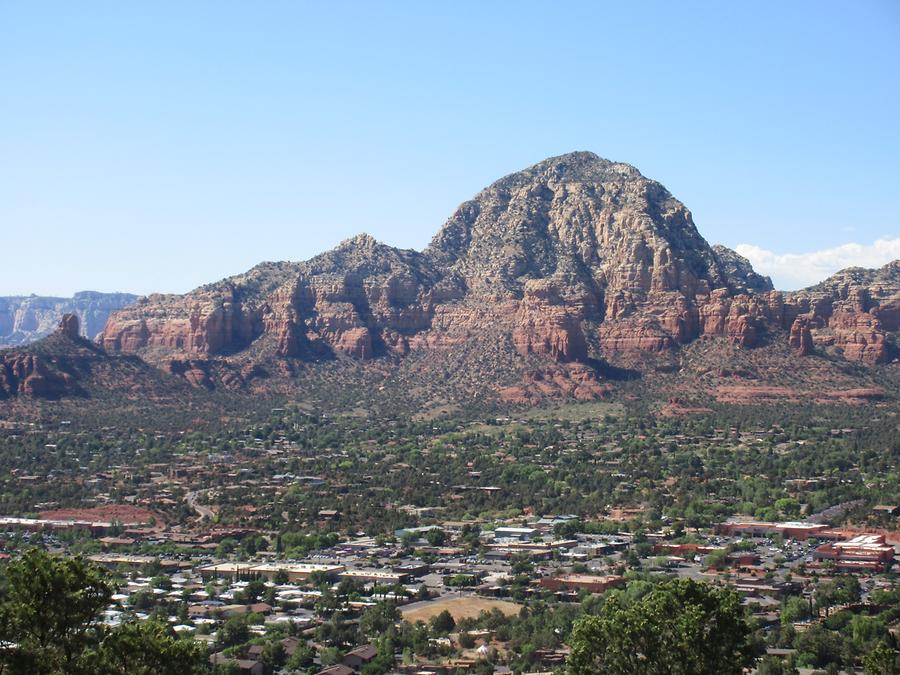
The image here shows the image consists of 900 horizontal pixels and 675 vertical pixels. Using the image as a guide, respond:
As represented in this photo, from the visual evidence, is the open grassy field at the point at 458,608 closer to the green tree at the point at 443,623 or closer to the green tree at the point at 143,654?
Result: the green tree at the point at 443,623

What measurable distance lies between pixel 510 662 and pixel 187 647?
3356cm

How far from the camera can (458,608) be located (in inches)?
3462

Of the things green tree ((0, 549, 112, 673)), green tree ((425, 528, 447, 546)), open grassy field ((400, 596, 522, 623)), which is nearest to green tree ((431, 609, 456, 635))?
open grassy field ((400, 596, 522, 623))

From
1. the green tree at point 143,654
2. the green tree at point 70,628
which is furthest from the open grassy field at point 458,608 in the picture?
the green tree at point 70,628

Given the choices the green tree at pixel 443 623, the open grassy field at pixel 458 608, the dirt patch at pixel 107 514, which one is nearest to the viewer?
the green tree at pixel 443 623

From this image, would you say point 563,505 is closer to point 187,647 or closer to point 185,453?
point 185,453

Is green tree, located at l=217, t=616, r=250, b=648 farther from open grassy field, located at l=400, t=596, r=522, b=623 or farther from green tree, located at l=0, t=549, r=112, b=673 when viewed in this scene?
green tree, located at l=0, t=549, r=112, b=673

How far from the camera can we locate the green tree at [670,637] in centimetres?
4438

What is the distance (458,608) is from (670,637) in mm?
44107

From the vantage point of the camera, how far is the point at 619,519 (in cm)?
13025

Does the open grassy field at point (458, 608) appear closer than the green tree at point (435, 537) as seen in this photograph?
Yes

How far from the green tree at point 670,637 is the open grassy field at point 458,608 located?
3857 cm

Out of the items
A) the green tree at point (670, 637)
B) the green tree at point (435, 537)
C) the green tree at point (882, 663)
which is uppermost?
the green tree at point (670, 637)

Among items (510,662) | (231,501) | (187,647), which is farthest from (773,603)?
(231,501)
